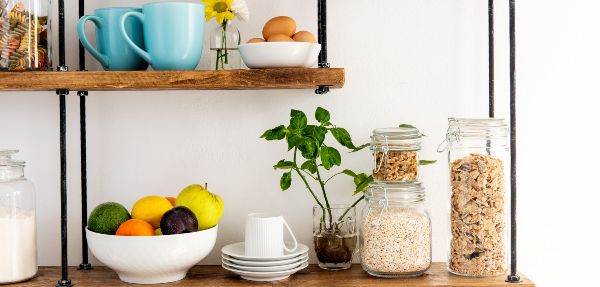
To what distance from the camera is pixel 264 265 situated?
1.35 meters

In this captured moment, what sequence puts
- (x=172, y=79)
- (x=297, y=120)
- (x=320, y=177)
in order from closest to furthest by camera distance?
(x=172, y=79), (x=297, y=120), (x=320, y=177)

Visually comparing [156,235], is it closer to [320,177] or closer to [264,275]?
[264,275]

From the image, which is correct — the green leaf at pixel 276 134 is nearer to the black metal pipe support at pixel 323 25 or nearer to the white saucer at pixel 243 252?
the black metal pipe support at pixel 323 25

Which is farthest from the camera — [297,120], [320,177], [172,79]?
[320,177]

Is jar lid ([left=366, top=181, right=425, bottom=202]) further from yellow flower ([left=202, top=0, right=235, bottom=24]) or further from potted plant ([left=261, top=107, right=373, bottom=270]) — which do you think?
yellow flower ([left=202, top=0, right=235, bottom=24])

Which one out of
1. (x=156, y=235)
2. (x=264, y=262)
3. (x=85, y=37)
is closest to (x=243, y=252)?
(x=264, y=262)

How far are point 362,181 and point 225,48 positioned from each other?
383mm

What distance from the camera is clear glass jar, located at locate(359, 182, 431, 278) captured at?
1.34 meters

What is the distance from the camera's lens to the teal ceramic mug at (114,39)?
1.33m

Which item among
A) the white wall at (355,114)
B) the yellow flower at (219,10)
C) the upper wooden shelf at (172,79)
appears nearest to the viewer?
the upper wooden shelf at (172,79)

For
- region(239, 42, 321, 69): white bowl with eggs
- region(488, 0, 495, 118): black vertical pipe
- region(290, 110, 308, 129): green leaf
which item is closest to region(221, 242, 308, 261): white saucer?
region(290, 110, 308, 129): green leaf

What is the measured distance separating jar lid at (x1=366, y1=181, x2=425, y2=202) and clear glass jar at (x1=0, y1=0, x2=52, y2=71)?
0.68 meters

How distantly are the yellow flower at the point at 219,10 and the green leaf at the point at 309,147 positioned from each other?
28cm

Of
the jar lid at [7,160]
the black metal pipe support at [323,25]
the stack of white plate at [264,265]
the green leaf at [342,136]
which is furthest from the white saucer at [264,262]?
→ the jar lid at [7,160]
